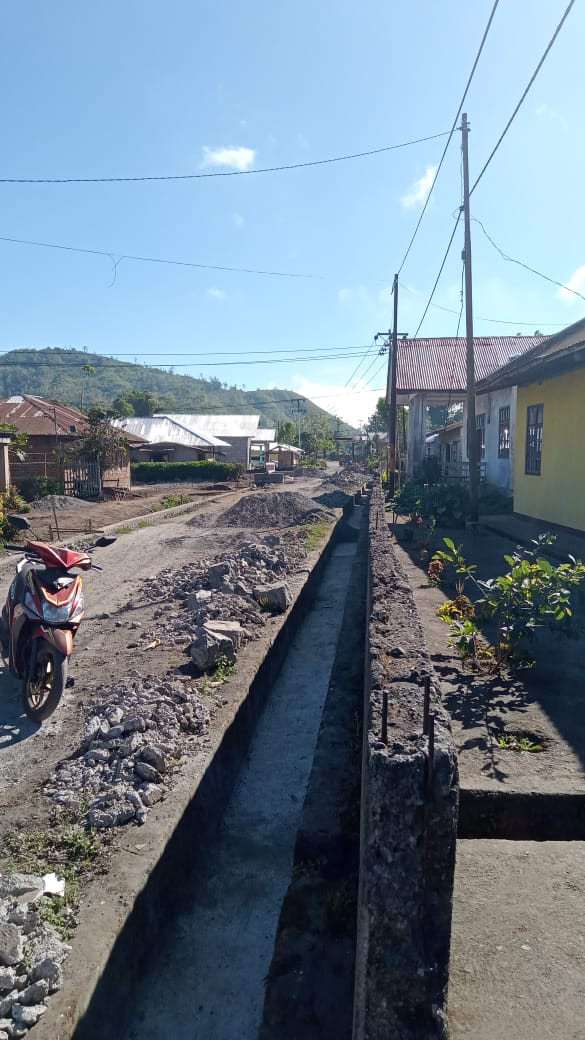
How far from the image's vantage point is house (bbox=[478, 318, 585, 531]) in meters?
9.95

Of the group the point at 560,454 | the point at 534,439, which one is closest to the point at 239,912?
the point at 560,454

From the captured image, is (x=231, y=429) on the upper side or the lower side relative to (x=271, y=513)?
upper

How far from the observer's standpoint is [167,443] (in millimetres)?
46406

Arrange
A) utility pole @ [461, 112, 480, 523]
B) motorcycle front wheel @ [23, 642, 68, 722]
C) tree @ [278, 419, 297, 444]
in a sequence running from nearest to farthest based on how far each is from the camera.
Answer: motorcycle front wheel @ [23, 642, 68, 722] → utility pole @ [461, 112, 480, 523] → tree @ [278, 419, 297, 444]

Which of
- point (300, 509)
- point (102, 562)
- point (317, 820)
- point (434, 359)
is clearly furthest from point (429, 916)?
point (434, 359)

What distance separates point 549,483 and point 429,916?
1022 centimetres

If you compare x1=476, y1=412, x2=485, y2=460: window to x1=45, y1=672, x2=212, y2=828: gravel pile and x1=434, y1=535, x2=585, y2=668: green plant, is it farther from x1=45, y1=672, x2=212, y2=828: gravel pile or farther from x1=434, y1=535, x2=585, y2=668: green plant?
x1=45, y1=672, x2=212, y2=828: gravel pile

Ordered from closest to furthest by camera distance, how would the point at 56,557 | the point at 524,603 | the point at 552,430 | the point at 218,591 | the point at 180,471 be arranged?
the point at 524,603 < the point at 56,557 < the point at 218,591 < the point at 552,430 < the point at 180,471

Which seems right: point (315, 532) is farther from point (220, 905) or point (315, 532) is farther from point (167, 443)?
point (167, 443)

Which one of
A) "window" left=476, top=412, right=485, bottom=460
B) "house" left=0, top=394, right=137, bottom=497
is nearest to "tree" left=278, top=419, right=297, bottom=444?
"house" left=0, top=394, right=137, bottom=497

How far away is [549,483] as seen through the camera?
11.3m

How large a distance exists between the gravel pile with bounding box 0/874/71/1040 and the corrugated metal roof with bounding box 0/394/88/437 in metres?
24.4

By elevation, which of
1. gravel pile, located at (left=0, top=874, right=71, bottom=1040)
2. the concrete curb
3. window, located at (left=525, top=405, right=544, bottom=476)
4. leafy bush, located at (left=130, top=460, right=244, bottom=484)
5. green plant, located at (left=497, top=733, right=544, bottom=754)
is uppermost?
window, located at (left=525, top=405, right=544, bottom=476)

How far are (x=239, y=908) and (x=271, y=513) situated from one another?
17225 mm
